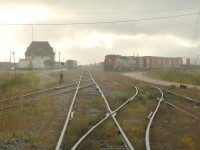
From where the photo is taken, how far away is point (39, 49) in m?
108

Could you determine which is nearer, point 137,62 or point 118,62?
point 118,62

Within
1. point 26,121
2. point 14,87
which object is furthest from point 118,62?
point 26,121

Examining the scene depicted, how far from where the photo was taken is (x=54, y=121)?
11.1 m

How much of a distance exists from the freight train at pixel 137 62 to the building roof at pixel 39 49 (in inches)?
1535

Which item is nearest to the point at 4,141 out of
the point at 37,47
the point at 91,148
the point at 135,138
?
the point at 91,148

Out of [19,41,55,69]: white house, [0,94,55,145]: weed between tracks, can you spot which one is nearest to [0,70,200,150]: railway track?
[0,94,55,145]: weed between tracks

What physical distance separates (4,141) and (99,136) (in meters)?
2.37

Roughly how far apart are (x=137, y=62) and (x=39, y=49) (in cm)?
4136

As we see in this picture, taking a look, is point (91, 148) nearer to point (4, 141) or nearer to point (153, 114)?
point (4, 141)

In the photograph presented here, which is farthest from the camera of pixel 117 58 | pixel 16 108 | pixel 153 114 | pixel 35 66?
pixel 35 66

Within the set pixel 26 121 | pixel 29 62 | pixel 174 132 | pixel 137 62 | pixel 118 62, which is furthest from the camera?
pixel 137 62

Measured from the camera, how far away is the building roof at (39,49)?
107625 millimetres

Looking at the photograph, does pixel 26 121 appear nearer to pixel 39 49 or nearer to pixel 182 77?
pixel 182 77

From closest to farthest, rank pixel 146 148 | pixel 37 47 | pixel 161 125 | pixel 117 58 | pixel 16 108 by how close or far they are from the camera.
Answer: pixel 146 148 < pixel 161 125 < pixel 16 108 < pixel 117 58 < pixel 37 47
